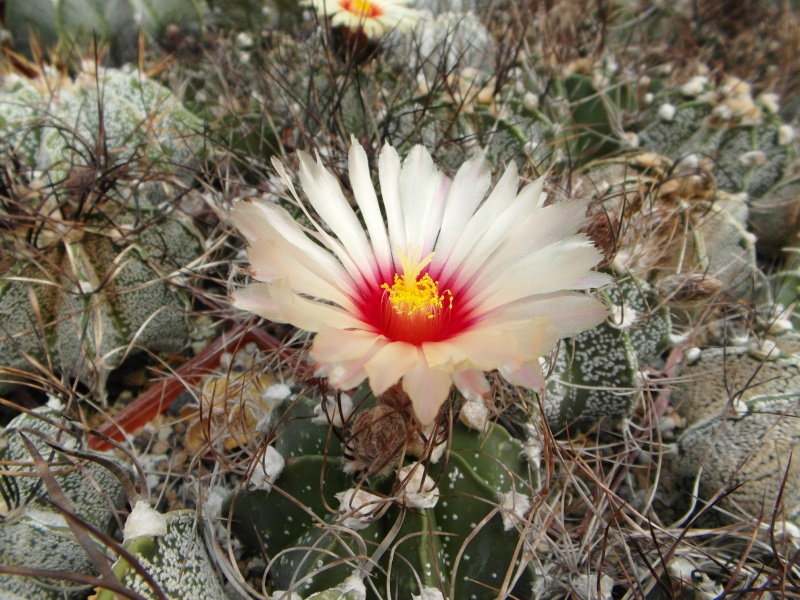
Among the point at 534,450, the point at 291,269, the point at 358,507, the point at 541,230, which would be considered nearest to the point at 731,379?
the point at 534,450

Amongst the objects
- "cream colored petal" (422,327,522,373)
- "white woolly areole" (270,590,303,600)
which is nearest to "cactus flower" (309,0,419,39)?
"cream colored petal" (422,327,522,373)

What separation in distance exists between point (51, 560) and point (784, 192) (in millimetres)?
1459

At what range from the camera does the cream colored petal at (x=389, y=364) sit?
0.46 meters

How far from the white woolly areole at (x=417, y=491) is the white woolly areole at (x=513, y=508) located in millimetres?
76

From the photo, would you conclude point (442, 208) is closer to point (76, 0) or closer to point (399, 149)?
point (399, 149)

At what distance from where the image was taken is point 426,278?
2.26 feet

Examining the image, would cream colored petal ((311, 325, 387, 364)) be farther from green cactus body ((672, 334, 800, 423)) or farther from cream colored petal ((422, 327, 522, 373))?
green cactus body ((672, 334, 800, 423))

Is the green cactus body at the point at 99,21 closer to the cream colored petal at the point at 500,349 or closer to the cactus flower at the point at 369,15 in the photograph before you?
the cactus flower at the point at 369,15

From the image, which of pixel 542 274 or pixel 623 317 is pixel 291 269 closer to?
pixel 542 274

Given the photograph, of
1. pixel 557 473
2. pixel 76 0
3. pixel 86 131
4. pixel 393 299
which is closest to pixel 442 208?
pixel 393 299

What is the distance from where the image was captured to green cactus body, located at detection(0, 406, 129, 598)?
681 mm

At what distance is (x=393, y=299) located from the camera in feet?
2.12

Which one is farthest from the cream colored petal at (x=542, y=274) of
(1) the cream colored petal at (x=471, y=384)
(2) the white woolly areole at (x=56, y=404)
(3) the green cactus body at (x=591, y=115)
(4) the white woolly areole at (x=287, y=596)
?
(3) the green cactus body at (x=591, y=115)

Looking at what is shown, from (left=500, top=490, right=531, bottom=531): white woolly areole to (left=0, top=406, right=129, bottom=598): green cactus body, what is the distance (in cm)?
41
